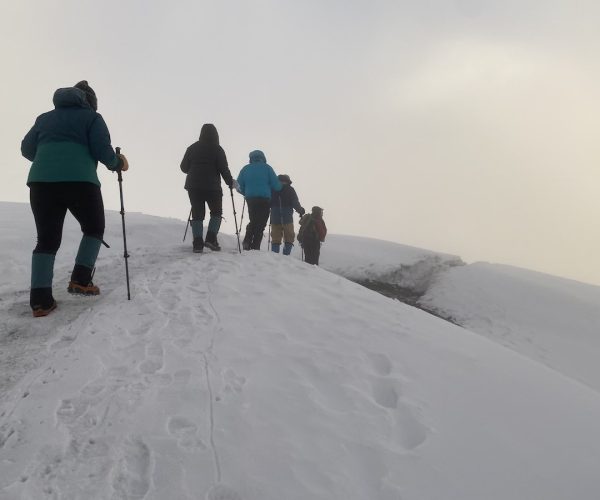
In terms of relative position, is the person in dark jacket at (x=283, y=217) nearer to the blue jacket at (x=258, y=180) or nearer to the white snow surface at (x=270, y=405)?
the blue jacket at (x=258, y=180)

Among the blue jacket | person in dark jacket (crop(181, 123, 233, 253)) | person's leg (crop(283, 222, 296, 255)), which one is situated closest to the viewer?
person in dark jacket (crop(181, 123, 233, 253))

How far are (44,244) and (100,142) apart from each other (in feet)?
4.61

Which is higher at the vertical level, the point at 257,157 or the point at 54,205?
the point at 257,157

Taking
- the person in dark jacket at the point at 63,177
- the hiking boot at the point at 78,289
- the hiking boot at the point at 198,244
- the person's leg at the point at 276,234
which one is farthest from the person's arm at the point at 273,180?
the hiking boot at the point at 78,289

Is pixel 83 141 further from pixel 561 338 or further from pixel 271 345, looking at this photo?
pixel 561 338

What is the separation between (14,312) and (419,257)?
15.5m

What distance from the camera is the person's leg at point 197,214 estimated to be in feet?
28.3

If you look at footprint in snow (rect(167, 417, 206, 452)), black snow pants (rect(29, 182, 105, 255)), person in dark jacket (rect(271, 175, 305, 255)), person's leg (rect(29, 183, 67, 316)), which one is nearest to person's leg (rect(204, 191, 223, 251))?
person in dark jacket (rect(271, 175, 305, 255))

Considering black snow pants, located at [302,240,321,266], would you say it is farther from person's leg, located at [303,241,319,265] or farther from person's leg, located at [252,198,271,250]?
person's leg, located at [252,198,271,250]

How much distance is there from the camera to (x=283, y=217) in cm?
1245

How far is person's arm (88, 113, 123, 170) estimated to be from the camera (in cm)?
504

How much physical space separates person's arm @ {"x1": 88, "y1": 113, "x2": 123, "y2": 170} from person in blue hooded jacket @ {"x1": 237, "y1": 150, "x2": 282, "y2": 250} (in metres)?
5.02

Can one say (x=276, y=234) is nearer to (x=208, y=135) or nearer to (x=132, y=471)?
(x=208, y=135)

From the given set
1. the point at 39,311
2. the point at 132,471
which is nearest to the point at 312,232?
the point at 39,311
